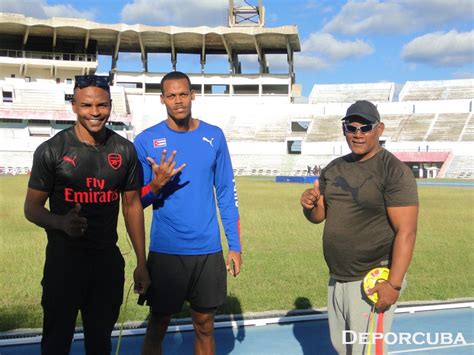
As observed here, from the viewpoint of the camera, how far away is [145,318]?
18.3ft

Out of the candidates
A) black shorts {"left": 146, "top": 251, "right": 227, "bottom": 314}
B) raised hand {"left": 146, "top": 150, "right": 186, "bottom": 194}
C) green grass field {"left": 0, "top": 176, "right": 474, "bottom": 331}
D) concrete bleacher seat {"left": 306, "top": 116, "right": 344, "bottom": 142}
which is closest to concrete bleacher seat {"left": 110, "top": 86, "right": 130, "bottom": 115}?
concrete bleacher seat {"left": 306, "top": 116, "right": 344, "bottom": 142}

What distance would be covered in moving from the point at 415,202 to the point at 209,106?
183 ft

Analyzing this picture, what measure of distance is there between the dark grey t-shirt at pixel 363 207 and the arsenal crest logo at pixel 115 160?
1.31 m

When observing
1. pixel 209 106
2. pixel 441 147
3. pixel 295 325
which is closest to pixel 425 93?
pixel 441 147

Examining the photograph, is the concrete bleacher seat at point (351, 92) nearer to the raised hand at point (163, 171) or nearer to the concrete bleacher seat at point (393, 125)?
the concrete bleacher seat at point (393, 125)

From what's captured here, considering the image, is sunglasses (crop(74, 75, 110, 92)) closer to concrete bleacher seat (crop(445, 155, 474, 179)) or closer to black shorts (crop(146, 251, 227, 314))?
black shorts (crop(146, 251, 227, 314))

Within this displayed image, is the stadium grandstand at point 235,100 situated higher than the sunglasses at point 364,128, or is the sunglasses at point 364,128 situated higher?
the stadium grandstand at point 235,100

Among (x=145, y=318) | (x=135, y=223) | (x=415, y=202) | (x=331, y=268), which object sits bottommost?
(x=145, y=318)

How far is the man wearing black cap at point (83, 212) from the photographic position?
2977mm

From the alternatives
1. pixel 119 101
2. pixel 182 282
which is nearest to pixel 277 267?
pixel 182 282

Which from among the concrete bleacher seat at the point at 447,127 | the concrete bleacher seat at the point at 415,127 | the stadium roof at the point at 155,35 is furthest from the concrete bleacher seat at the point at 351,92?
the concrete bleacher seat at the point at 447,127

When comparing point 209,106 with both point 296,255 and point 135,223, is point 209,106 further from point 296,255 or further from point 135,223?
point 135,223

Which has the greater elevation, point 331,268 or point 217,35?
point 217,35

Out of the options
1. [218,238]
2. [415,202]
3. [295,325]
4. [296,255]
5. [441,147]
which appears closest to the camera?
[415,202]
